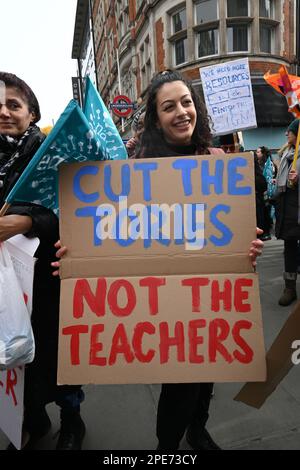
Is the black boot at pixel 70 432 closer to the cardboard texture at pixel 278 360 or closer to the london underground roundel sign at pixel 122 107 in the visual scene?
the cardboard texture at pixel 278 360

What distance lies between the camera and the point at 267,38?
512 inches

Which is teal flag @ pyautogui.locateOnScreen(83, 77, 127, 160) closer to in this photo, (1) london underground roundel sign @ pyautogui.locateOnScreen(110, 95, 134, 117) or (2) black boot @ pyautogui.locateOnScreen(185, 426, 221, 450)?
(2) black boot @ pyautogui.locateOnScreen(185, 426, 221, 450)

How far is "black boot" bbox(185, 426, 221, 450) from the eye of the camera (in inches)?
63.9

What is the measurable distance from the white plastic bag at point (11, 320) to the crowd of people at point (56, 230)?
0.13m

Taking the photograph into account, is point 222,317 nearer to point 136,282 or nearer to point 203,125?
point 136,282

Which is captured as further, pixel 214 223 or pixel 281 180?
pixel 281 180

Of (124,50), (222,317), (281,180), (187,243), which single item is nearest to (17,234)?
(187,243)

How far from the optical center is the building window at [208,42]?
12.7 metres

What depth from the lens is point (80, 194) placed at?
3.92 ft

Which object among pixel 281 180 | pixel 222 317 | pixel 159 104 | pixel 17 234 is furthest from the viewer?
pixel 281 180

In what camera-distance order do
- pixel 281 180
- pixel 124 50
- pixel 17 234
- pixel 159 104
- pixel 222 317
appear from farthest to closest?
pixel 124 50 < pixel 281 180 < pixel 159 104 < pixel 17 234 < pixel 222 317

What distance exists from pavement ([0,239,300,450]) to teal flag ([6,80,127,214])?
122 centimetres

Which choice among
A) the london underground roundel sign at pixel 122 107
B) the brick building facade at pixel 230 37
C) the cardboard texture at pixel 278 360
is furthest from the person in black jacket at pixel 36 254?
the brick building facade at pixel 230 37

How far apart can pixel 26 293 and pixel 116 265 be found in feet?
1.26
